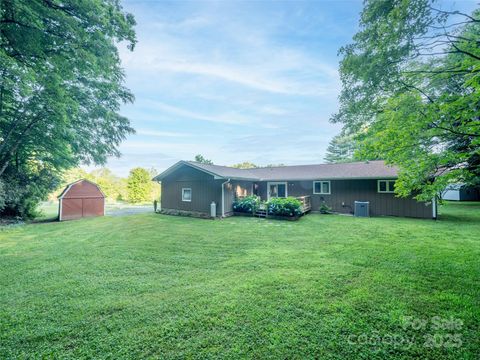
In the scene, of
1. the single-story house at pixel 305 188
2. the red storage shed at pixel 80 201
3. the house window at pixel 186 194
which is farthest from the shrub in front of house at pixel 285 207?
the red storage shed at pixel 80 201

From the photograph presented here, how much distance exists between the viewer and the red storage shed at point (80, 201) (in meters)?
13.0

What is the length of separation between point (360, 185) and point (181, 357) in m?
13.7

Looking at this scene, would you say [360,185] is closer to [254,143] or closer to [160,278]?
[160,278]

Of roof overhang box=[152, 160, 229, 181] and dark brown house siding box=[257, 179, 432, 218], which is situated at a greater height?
roof overhang box=[152, 160, 229, 181]

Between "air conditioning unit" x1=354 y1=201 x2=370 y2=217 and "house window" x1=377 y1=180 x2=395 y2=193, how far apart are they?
113cm

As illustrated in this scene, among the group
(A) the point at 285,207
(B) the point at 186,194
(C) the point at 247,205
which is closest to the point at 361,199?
(A) the point at 285,207

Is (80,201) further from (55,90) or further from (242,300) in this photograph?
(242,300)

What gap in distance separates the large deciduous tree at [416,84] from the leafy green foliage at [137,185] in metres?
24.3

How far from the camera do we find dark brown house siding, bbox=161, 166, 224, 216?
1256 cm

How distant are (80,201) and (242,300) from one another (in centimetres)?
1492

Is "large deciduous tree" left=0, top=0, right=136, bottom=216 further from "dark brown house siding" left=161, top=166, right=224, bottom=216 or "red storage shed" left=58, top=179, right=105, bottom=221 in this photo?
"dark brown house siding" left=161, top=166, right=224, bottom=216

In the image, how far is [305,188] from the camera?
14.9 metres

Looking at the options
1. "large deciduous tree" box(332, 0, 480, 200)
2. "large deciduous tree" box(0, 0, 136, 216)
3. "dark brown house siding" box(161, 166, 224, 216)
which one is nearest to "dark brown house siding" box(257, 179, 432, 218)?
"dark brown house siding" box(161, 166, 224, 216)

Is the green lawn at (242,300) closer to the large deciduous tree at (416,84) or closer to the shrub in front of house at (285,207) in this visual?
the large deciduous tree at (416,84)
